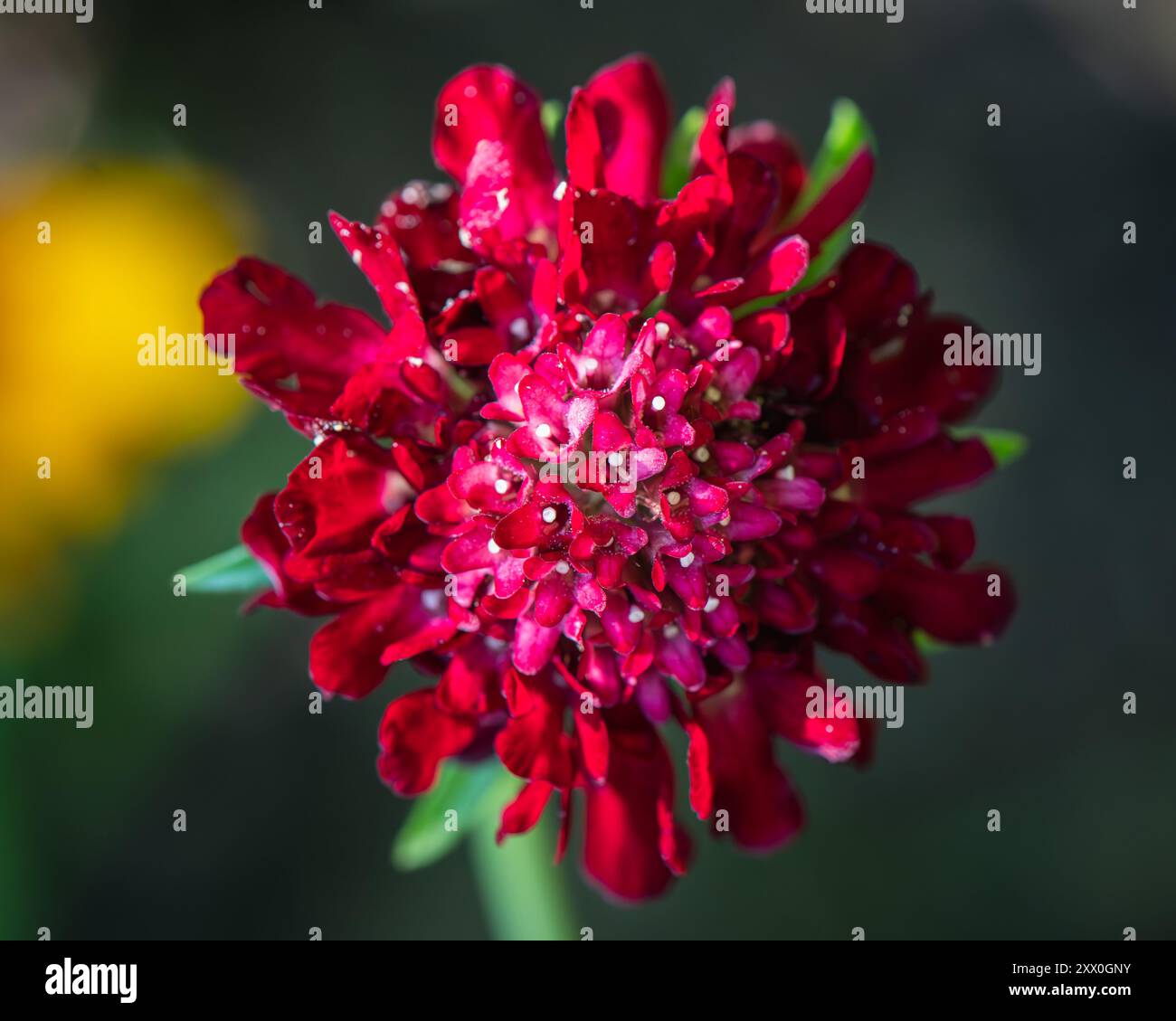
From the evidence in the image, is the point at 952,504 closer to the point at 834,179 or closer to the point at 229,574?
the point at 834,179

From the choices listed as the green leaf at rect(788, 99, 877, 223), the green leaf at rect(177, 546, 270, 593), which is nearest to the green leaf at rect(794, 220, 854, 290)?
the green leaf at rect(788, 99, 877, 223)

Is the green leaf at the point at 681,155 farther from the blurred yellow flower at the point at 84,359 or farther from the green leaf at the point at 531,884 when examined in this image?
the blurred yellow flower at the point at 84,359

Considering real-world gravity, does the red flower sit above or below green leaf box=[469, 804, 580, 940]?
above

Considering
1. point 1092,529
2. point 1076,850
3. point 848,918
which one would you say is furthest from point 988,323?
point 848,918

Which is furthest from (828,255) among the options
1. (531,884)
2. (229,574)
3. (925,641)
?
(531,884)

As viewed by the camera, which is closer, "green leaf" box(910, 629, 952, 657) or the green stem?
"green leaf" box(910, 629, 952, 657)

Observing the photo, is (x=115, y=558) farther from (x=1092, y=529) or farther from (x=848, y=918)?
(x=1092, y=529)

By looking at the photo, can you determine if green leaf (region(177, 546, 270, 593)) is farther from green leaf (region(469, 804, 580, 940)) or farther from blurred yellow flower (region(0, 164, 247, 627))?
blurred yellow flower (region(0, 164, 247, 627))
